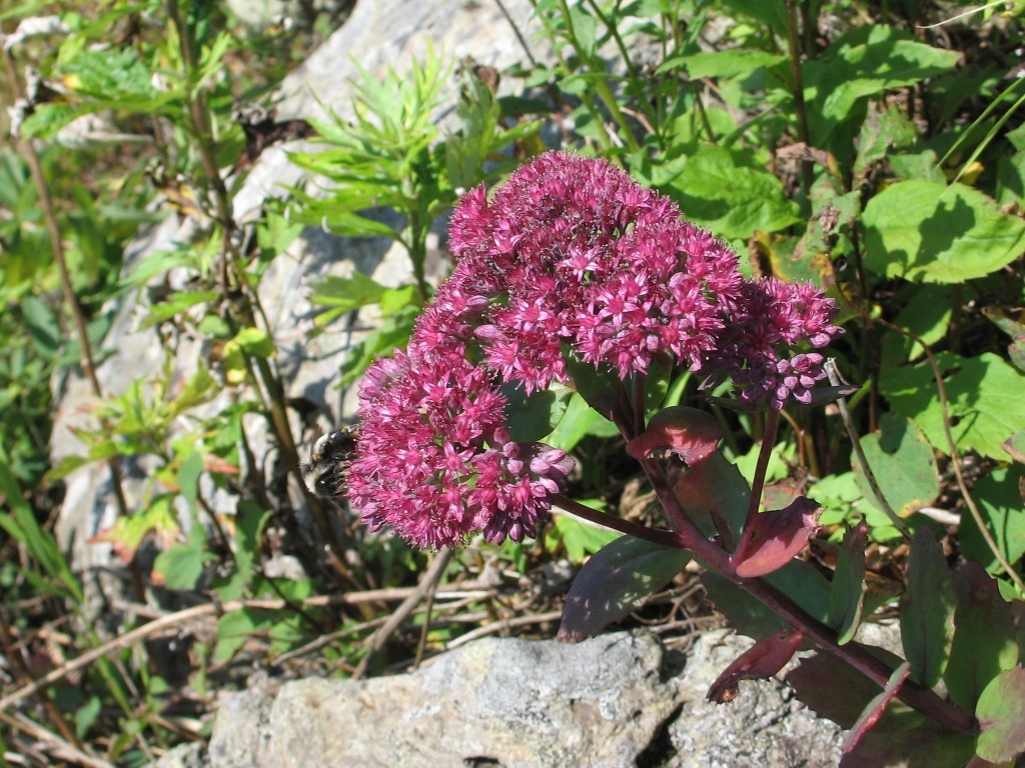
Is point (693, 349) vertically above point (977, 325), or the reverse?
point (693, 349)

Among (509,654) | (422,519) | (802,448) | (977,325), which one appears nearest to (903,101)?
(977,325)

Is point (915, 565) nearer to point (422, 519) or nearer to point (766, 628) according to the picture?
point (766, 628)

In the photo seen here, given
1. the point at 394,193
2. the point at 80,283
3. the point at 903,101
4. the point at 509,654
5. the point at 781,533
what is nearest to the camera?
the point at 781,533

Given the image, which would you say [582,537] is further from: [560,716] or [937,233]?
[937,233]

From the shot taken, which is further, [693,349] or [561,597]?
[561,597]

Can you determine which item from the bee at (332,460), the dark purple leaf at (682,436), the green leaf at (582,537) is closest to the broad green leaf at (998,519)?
the green leaf at (582,537)

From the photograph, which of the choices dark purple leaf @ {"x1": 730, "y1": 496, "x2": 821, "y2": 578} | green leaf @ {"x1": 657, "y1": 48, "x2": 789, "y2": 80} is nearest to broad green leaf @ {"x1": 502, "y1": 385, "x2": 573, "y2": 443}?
dark purple leaf @ {"x1": 730, "y1": 496, "x2": 821, "y2": 578}

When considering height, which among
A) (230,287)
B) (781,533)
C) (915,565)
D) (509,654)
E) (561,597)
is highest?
A: (230,287)

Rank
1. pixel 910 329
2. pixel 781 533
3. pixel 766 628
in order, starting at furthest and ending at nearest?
pixel 910 329
pixel 766 628
pixel 781 533
